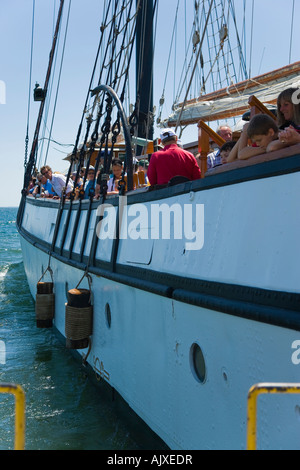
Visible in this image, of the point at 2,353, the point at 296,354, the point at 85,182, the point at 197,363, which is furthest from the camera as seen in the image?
the point at 2,353

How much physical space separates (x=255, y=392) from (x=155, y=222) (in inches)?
107

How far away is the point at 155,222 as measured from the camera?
458 centimetres

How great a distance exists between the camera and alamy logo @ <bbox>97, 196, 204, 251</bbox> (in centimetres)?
386

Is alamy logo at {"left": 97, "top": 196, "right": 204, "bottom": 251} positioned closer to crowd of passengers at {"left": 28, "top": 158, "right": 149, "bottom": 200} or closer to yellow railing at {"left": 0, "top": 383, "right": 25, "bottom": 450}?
crowd of passengers at {"left": 28, "top": 158, "right": 149, "bottom": 200}

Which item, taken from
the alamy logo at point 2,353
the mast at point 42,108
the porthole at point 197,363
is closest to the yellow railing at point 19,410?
the porthole at point 197,363

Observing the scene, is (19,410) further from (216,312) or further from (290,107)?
(290,107)

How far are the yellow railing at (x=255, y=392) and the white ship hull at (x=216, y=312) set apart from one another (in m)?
0.72

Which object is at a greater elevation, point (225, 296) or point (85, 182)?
point (85, 182)

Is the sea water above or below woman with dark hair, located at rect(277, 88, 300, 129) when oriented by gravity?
below

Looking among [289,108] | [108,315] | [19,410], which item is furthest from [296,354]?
[108,315]

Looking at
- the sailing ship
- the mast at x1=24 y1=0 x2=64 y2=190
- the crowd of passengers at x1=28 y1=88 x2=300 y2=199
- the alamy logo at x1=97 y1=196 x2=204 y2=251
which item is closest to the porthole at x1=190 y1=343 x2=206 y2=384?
the sailing ship

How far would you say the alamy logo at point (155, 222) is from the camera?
3.86m

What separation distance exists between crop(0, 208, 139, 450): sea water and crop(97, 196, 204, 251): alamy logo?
1.97 metres

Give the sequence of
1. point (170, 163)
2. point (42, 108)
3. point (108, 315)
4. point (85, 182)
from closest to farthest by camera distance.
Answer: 1. point (170, 163)
2. point (108, 315)
3. point (85, 182)
4. point (42, 108)
